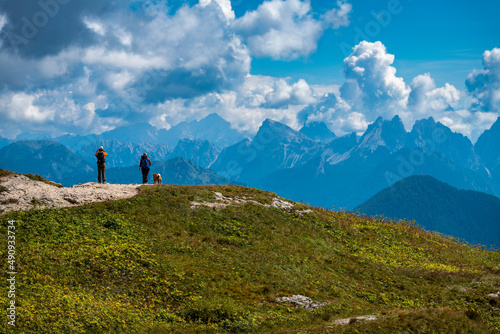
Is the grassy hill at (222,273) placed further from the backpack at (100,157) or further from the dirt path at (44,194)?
the backpack at (100,157)

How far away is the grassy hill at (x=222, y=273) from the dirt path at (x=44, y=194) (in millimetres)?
1745

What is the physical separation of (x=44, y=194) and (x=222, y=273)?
1829 centimetres

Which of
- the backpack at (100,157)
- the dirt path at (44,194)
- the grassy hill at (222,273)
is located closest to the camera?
the grassy hill at (222,273)

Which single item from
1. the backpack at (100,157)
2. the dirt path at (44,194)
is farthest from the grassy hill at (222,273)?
the backpack at (100,157)

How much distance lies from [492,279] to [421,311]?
48.4 ft

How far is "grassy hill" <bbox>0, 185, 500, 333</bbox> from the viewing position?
18.0 meters

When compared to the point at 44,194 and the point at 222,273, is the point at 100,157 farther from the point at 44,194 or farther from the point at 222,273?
the point at 222,273

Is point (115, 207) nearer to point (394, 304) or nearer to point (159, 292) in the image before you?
point (159, 292)

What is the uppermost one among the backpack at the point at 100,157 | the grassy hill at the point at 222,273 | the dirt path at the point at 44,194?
the backpack at the point at 100,157

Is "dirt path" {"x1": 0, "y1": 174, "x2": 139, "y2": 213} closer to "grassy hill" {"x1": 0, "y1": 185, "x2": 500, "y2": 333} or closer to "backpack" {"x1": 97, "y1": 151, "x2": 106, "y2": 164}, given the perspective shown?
"grassy hill" {"x1": 0, "y1": 185, "x2": 500, "y2": 333}

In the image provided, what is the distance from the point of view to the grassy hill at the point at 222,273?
1803 centimetres

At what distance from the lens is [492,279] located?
1160 inches

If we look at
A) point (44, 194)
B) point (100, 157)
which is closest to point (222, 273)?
point (44, 194)

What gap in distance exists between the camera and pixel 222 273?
2434cm
